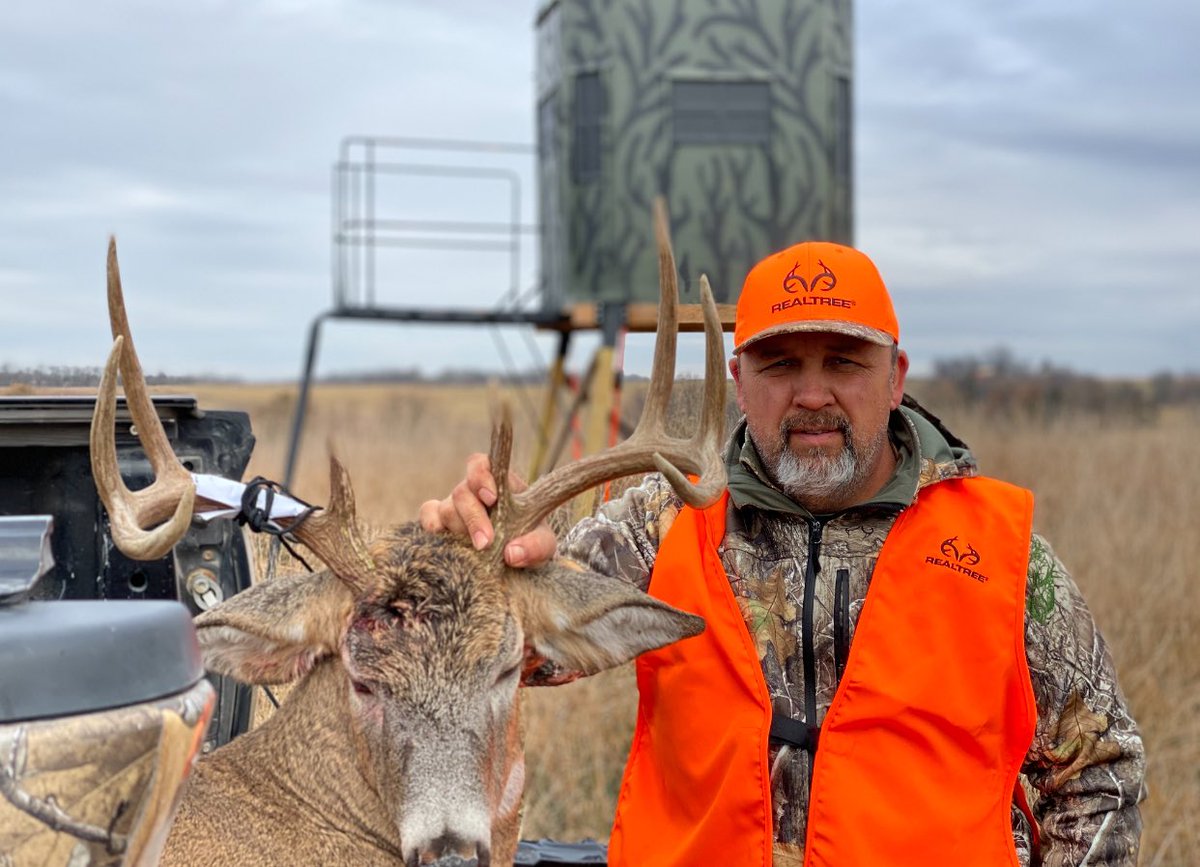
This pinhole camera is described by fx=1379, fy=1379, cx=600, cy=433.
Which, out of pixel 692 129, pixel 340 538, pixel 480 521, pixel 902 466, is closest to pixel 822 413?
pixel 902 466

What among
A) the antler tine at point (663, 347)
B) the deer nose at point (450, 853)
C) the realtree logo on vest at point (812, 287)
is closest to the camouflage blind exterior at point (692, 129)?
the realtree logo on vest at point (812, 287)

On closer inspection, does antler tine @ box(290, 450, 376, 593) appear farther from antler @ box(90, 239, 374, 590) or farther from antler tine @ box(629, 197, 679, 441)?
antler tine @ box(629, 197, 679, 441)

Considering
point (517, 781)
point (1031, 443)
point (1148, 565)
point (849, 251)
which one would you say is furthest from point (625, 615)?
point (1031, 443)

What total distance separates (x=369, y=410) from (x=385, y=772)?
75.6ft

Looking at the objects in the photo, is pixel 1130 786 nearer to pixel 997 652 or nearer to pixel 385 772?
pixel 997 652

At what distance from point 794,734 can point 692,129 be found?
31.5 ft

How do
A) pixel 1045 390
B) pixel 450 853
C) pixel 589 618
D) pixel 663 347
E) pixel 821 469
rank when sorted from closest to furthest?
pixel 450 853
pixel 663 347
pixel 589 618
pixel 821 469
pixel 1045 390

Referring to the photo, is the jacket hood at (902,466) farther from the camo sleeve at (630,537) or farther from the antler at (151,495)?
the antler at (151,495)

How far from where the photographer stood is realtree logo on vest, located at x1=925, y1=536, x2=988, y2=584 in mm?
3332

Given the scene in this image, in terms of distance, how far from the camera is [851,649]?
3289 millimetres

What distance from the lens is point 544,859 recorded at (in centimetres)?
411

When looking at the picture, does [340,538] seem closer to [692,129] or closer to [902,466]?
[902,466]

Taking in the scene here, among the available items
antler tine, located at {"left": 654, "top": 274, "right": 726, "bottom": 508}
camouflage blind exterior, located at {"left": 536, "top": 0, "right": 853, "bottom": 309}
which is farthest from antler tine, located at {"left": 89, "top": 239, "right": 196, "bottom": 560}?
camouflage blind exterior, located at {"left": 536, "top": 0, "right": 853, "bottom": 309}

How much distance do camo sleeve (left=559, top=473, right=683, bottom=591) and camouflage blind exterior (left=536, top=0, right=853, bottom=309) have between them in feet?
27.6
